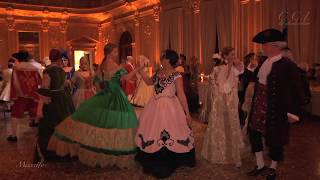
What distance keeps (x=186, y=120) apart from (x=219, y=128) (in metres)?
0.57

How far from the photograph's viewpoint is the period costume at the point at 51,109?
13.4 ft

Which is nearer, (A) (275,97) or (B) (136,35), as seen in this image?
(A) (275,97)

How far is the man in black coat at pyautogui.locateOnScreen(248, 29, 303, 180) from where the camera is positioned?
3178 millimetres

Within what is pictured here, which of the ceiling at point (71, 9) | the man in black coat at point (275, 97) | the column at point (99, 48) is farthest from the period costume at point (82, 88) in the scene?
the column at point (99, 48)

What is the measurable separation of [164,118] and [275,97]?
46.4 inches

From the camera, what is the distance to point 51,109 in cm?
415

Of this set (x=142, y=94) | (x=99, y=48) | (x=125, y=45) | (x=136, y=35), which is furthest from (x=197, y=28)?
(x=99, y=48)

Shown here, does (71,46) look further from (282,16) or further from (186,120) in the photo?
(186,120)

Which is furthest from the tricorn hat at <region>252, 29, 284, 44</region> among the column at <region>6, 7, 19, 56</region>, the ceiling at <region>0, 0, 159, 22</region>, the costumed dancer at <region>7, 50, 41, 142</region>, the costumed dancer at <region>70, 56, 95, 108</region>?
the column at <region>6, 7, 19, 56</region>

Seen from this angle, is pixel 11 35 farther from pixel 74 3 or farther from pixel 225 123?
pixel 225 123

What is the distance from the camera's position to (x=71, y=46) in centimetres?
1719

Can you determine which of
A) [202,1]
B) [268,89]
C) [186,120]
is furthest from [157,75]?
[202,1]

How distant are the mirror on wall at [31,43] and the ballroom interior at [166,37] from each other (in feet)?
0.15

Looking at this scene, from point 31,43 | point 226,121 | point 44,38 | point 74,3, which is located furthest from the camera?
point 74,3
